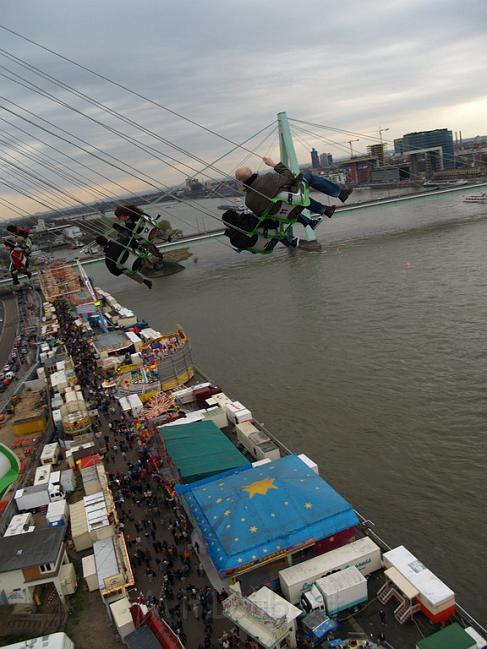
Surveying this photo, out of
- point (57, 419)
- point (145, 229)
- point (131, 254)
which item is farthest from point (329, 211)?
point (57, 419)

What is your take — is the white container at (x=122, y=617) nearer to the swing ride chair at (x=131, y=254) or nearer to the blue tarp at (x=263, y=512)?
the blue tarp at (x=263, y=512)

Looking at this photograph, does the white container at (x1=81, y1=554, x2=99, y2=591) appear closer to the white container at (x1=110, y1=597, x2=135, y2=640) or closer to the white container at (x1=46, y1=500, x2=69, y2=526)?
the white container at (x1=110, y1=597, x2=135, y2=640)

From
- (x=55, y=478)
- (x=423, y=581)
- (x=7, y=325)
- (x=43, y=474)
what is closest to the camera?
(x=423, y=581)

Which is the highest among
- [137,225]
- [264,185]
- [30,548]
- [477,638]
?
[264,185]

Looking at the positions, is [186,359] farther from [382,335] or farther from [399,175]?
[399,175]

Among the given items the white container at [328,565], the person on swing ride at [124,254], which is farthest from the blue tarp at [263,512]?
the person on swing ride at [124,254]

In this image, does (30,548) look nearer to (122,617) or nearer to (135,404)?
(122,617)

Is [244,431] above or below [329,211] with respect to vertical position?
below

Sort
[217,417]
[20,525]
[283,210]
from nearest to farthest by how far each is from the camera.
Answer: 1. [283,210]
2. [20,525]
3. [217,417]
